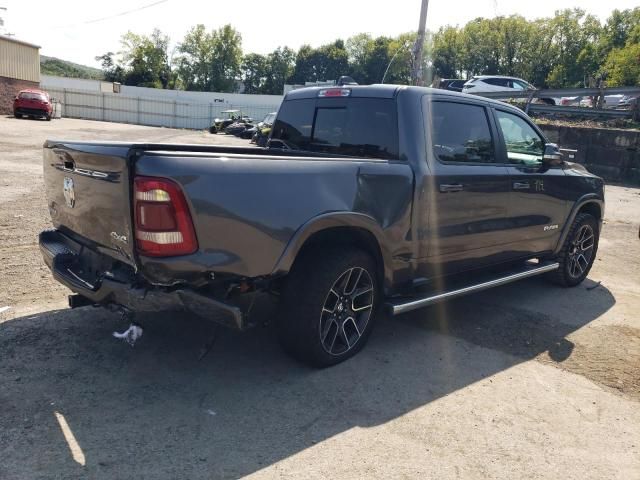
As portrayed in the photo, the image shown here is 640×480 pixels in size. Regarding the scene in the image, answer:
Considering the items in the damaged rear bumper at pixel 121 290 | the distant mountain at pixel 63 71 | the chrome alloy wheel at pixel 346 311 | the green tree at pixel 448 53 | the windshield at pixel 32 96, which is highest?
the green tree at pixel 448 53

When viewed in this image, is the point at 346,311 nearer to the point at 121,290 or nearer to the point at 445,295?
the point at 445,295

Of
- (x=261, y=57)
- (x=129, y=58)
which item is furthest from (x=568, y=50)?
(x=129, y=58)

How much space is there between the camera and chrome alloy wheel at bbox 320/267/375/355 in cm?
365

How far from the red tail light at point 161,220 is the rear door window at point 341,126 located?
69.2 inches

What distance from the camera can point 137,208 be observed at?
2.86 m

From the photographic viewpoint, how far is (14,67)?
3206cm

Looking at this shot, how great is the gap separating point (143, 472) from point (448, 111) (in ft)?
11.0

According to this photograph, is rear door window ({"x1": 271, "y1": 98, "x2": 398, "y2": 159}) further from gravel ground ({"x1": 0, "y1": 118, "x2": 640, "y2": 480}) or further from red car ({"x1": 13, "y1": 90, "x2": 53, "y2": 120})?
red car ({"x1": 13, "y1": 90, "x2": 53, "y2": 120})

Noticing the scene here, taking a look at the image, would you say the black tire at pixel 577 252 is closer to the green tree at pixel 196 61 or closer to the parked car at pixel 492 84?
the parked car at pixel 492 84

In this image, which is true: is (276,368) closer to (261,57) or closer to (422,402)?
(422,402)

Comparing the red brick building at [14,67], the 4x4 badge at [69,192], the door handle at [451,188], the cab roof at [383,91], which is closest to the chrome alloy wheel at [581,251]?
the cab roof at [383,91]

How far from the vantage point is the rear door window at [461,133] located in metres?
4.22

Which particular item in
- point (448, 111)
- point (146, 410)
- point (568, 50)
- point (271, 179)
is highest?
point (568, 50)

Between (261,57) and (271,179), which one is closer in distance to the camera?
(271,179)
